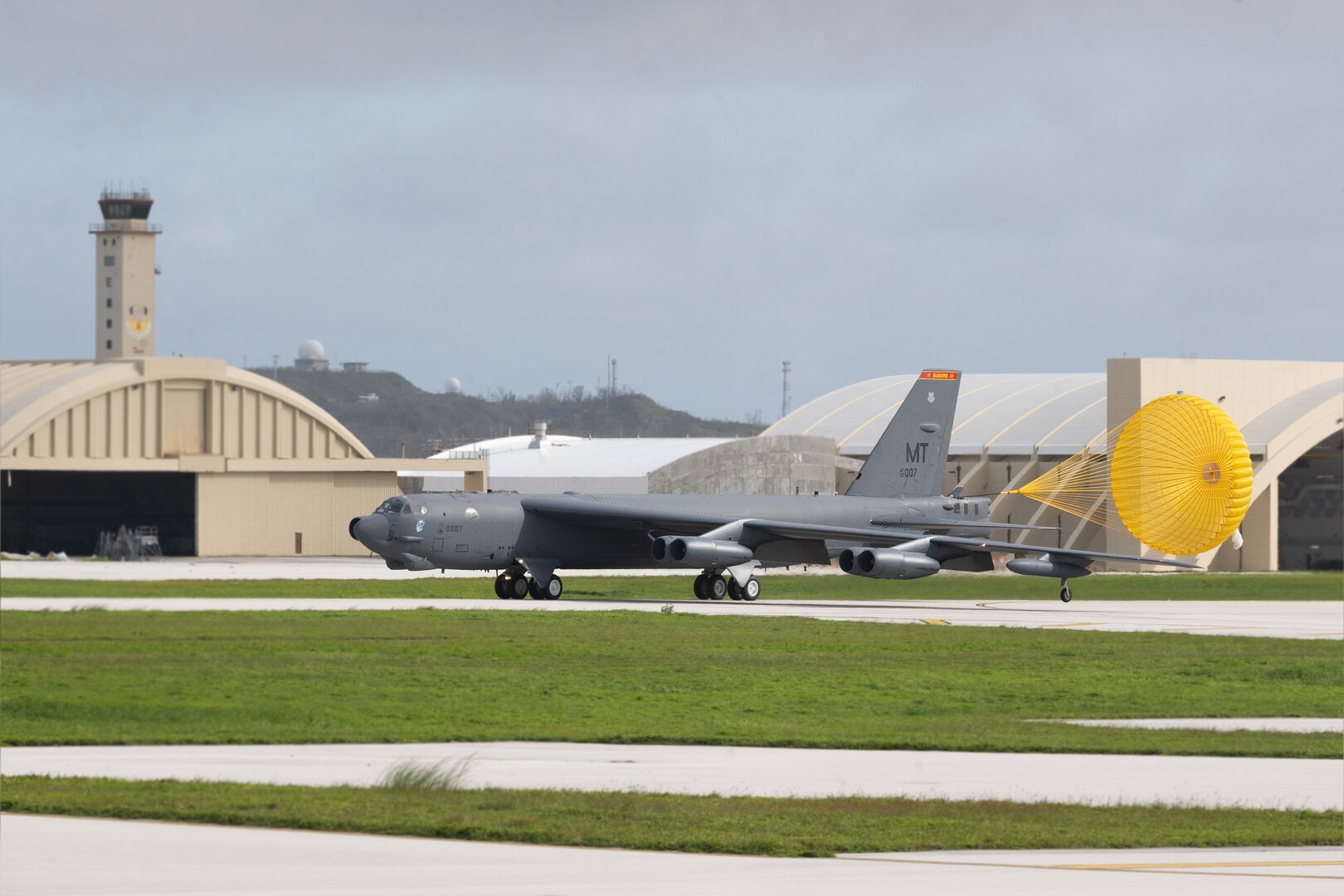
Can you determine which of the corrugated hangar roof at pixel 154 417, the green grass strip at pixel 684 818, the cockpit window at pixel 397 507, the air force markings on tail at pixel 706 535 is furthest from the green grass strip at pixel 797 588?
the green grass strip at pixel 684 818

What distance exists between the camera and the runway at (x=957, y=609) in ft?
114

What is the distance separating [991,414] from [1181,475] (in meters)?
30.0

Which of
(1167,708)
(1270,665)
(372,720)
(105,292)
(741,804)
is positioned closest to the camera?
(741,804)

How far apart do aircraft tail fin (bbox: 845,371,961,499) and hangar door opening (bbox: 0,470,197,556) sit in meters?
32.5

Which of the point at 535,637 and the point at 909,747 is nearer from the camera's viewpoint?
the point at 909,747

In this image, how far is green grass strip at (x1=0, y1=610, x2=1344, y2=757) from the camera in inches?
723

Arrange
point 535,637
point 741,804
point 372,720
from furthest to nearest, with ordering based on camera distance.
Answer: point 535,637
point 372,720
point 741,804

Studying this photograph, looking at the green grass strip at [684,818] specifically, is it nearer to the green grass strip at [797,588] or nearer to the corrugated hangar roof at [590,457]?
the green grass strip at [797,588]

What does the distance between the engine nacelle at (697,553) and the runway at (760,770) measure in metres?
24.7

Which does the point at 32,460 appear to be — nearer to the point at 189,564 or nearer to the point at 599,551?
the point at 189,564

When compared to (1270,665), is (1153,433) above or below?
above

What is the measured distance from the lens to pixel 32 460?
6297 cm

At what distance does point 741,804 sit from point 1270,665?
51.1 ft

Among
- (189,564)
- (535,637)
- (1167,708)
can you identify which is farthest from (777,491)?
(1167,708)
